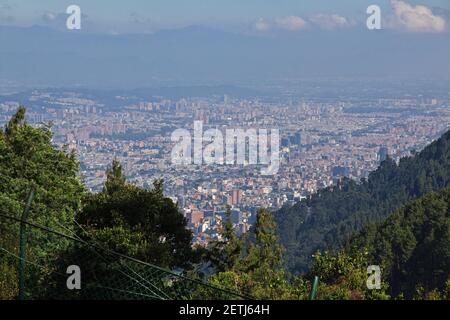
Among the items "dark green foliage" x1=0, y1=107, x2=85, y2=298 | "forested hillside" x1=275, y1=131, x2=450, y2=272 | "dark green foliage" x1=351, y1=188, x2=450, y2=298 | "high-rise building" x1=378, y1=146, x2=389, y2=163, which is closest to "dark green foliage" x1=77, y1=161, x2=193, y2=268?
"dark green foliage" x1=0, y1=107, x2=85, y2=298

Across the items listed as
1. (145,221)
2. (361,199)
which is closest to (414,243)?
(145,221)

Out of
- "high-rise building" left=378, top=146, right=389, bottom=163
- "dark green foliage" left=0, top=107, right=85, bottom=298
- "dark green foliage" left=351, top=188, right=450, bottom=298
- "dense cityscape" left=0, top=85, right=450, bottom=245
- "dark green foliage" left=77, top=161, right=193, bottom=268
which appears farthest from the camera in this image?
"high-rise building" left=378, top=146, right=389, bottom=163

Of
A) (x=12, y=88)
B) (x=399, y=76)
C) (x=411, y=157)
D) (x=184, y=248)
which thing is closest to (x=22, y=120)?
(x=184, y=248)

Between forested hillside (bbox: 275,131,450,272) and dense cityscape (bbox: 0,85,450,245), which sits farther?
forested hillside (bbox: 275,131,450,272)

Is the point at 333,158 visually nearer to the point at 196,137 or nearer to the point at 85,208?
the point at 196,137

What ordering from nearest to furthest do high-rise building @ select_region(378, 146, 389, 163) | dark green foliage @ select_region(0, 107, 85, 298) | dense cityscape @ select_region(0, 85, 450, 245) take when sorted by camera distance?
dark green foliage @ select_region(0, 107, 85, 298), dense cityscape @ select_region(0, 85, 450, 245), high-rise building @ select_region(378, 146, 389, 163)

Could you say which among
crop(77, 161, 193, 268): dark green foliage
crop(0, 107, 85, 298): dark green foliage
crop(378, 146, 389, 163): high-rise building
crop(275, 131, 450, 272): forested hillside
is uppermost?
crop(0, 107, 85, 298): dark green foliage

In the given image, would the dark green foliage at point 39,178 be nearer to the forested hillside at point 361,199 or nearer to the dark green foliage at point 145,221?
the dark green foliage at point 145,221

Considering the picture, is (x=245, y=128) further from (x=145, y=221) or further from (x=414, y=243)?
(x=145, y=221)

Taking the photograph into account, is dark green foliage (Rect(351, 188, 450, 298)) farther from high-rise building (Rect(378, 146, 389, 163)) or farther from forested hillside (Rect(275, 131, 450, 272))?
high-rise building (Rect(378, 146, 389, 163))

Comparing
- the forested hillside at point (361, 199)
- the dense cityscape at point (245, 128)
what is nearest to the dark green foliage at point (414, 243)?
the dense cityscape at point (245, 128)
